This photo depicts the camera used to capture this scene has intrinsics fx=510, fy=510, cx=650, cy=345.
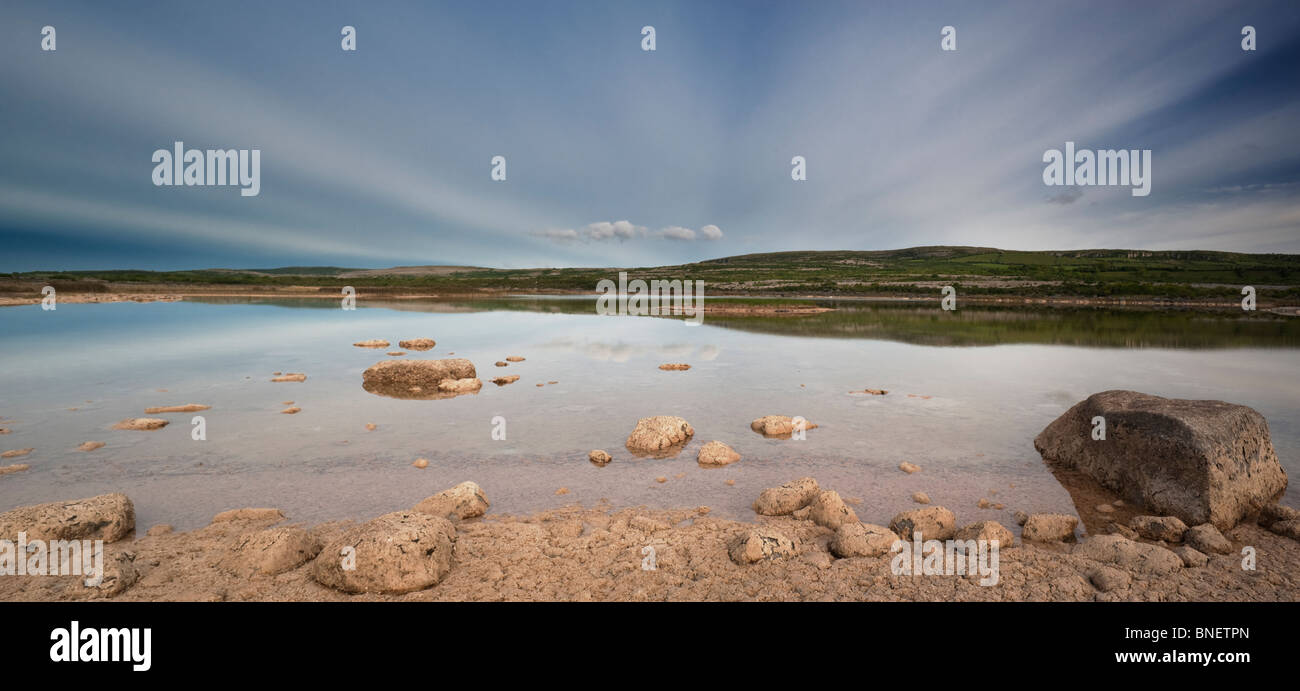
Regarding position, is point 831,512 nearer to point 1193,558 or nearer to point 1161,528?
point 1193,558

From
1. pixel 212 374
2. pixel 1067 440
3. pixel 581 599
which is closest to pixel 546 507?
pixel 581 599

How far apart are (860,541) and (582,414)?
7.40m

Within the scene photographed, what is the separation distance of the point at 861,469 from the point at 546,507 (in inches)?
200

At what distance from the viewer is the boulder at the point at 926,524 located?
5891 millimetres

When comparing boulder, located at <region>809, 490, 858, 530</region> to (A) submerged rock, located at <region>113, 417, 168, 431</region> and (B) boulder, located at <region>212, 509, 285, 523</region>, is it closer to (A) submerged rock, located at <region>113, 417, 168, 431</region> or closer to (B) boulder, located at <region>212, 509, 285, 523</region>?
(B) boulder, located at <region>212, 509, 285, 523</region>

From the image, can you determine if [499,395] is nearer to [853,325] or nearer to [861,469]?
[861,469]

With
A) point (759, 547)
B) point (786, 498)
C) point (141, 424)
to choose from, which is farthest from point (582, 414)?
point (141, 424)

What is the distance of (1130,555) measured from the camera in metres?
5.04

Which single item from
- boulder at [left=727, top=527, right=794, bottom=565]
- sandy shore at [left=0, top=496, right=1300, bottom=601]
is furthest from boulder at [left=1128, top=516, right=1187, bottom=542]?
boulder at [left=727, top=527, right=794, bottom=565]

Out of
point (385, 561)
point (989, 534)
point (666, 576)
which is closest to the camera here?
point (385, 561)

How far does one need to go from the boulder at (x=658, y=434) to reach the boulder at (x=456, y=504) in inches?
128

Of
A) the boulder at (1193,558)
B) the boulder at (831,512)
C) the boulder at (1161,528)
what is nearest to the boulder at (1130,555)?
the boulder at (1193,558)

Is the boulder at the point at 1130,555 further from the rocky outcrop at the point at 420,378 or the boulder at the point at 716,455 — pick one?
the rocky outcrop at the point at 420,378

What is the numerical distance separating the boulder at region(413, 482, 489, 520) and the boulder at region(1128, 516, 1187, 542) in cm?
807
